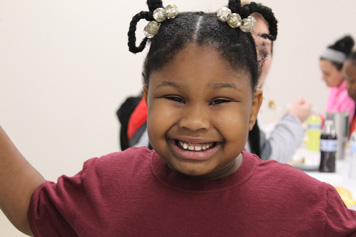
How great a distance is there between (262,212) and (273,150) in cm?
110


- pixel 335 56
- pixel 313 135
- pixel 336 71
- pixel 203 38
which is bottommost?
pixel 313 135

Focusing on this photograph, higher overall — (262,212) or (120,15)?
(120,15)

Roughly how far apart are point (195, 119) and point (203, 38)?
0.50 feet

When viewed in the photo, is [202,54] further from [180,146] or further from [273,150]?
[273,150]

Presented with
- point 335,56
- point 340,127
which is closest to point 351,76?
point 340,127

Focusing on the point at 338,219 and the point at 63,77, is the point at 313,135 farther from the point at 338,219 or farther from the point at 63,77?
the point at 338,219

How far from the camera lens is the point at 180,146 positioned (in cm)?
77

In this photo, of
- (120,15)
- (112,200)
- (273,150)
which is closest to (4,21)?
(120,15)

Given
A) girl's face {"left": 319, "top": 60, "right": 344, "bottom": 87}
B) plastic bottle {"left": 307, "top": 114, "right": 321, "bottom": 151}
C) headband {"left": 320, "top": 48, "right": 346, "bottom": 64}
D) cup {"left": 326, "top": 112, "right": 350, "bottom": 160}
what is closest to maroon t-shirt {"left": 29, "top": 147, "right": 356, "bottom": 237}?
cup {"left": 326, "top": 112, "right": 350, "bottom": 160}

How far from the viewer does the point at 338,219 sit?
2.42ft

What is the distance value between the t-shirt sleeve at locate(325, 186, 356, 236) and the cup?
1.75 metres

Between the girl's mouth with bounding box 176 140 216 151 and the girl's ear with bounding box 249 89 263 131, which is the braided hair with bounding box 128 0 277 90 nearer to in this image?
the girl's ear with bounding box 249 89 263 131

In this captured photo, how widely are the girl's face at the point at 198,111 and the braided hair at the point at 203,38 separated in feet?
0.05

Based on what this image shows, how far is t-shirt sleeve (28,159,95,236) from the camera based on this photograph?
818 mm
